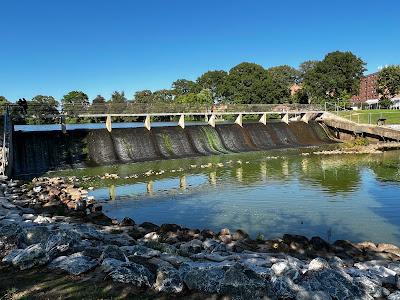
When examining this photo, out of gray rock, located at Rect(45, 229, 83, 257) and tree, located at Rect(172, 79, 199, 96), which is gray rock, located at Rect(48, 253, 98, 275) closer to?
gray rock, located at Rect(45, 229, 83, 257)

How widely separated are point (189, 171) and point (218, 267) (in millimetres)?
19488

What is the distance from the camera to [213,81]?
11831 centimetres

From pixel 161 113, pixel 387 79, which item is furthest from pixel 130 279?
pixel 387 79

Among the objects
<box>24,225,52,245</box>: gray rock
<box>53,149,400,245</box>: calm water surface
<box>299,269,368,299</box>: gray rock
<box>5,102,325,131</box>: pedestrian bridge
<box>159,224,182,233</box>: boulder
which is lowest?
<box>53,149,400,245</box>: calm water surface

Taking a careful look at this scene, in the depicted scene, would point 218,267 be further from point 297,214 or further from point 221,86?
point 221,86

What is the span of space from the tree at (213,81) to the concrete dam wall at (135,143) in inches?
2854

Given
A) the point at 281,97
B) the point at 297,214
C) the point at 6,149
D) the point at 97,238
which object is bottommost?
the point at 297,214

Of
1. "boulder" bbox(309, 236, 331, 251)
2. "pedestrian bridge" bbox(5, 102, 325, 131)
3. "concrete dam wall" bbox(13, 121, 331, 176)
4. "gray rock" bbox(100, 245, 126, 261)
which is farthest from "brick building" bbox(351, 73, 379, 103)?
"gray rock" bbox(100, 245, 126, 261)

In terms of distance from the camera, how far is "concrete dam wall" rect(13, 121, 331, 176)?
27.8 m

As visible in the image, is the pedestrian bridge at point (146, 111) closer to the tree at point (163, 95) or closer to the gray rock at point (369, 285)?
the gray rock at point (369, 285)

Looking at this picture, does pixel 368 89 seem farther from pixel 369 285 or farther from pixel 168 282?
pixel 168 282

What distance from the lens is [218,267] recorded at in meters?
6.94

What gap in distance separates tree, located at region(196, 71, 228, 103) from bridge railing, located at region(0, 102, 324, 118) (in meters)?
66.0

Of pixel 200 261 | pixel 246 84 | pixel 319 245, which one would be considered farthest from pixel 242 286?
pixel 246 84
